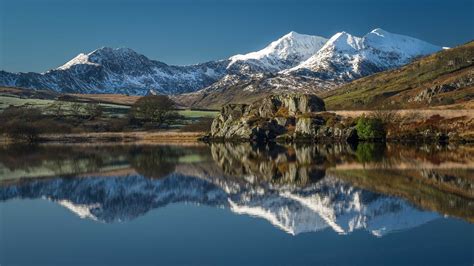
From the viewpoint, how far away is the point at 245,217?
Result: 34.5 m

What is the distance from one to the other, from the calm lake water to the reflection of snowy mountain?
0.10 metres

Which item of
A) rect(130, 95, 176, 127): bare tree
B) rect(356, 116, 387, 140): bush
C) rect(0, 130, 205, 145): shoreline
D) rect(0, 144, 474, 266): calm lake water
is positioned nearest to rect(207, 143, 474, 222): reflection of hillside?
rect(0, 144, 474, 266): calm lake water

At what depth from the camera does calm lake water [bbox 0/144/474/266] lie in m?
25.2

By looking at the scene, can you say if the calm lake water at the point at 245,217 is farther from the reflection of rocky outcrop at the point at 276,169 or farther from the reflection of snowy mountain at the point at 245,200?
the reflection of rocky outcrop at the point at 276,169

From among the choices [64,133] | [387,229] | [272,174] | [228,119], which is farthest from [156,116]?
[387,229]

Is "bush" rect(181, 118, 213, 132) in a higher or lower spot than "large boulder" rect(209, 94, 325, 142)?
lower

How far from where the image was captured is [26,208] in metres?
39.2

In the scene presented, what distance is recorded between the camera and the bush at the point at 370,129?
126 m

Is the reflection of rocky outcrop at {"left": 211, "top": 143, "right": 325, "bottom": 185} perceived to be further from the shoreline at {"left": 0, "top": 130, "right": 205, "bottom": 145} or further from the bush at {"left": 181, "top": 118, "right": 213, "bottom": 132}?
the bush at {"left": 181, "top": 118, "right": 213, "bottom": 132}

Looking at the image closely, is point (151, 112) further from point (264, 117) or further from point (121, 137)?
point (264, 117)

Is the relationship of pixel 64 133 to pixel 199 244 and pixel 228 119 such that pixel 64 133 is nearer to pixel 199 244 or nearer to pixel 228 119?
pixel 228 119

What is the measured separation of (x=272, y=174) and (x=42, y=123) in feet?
467

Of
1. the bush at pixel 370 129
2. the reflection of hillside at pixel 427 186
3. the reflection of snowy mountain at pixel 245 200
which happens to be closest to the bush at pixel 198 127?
the bush at pixel 370 129

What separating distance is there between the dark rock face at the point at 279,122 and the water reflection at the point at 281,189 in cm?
5918
